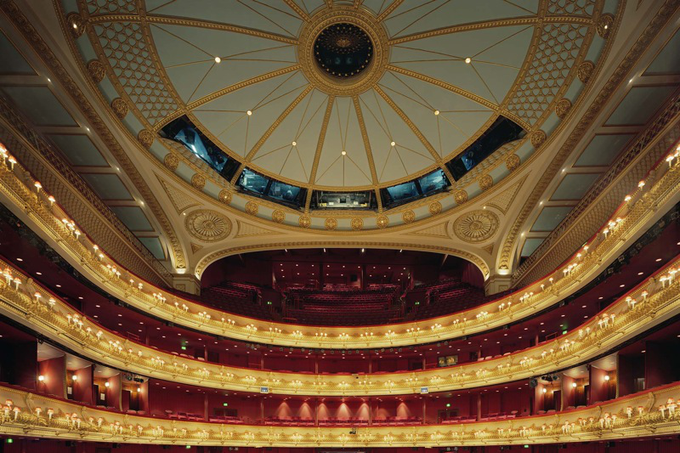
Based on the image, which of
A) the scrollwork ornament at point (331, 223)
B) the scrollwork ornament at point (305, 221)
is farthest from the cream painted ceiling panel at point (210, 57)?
the scrollwork ornament at point (331, 223)

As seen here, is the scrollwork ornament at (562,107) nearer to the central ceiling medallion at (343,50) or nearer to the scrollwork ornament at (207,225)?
the central ceiling medallion at (343,50)

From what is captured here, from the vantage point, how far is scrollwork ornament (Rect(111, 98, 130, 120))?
1944 cm

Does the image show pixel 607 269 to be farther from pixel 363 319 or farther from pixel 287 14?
pixel 363 319

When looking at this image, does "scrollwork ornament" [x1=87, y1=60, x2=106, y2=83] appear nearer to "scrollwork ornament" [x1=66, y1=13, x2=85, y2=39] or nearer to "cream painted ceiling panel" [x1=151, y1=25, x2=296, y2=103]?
"scrollwork ornament" [x1=66, y1=13, x2=85, y2=39]

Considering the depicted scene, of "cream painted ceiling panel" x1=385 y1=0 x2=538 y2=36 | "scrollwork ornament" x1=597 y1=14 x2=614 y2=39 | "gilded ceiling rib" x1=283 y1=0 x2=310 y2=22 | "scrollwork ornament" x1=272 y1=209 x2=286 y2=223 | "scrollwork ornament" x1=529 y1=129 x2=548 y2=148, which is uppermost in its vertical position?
"gilded ceiling rib" x1=283 y1=0 x2=310 y2=22

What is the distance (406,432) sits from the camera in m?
25.4

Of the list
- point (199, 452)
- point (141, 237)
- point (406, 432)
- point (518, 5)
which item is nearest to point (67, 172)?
point (141, 237)

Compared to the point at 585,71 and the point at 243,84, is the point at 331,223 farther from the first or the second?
the point at 585,71

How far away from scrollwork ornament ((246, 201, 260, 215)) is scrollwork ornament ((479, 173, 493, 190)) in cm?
1171

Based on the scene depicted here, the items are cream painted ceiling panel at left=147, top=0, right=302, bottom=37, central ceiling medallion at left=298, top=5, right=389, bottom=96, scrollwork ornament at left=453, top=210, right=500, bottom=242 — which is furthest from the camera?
scrollwork ornament at left=453, top=210, right=500, bottom=242

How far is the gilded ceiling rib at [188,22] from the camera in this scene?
17.0m

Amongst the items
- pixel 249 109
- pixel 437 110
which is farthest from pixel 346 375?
pixel 249 109

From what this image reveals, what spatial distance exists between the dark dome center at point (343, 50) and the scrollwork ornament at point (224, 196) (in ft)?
26.9

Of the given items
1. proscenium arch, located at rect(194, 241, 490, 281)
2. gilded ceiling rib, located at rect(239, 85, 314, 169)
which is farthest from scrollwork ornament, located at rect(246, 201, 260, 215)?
proscenium arch, located at rect(194, 241, 490, 281)
